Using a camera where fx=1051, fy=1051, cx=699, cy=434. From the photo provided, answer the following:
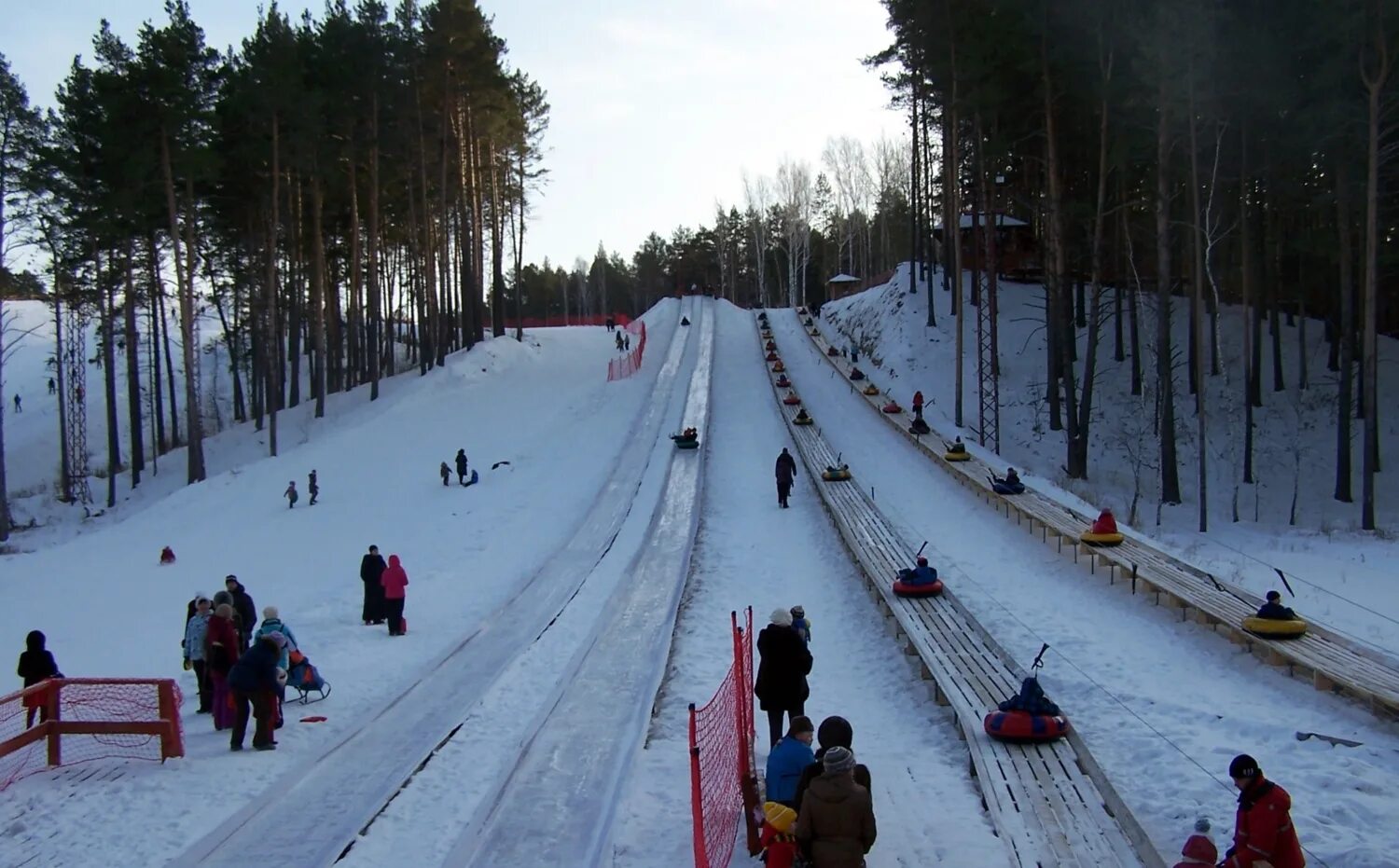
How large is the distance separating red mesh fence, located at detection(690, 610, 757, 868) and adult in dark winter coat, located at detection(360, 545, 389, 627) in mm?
8544

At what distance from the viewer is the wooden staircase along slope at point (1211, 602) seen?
1070 centimetres

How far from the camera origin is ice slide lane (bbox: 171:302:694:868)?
348 inches

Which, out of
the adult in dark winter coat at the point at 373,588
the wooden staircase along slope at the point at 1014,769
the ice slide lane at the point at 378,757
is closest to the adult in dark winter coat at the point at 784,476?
the ice slide lane at the point at 378,757

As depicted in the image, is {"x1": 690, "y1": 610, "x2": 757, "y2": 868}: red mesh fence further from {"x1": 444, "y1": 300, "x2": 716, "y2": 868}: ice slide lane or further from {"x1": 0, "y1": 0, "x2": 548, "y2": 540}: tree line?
{"x1": 0, "y1": 0, "x2": 548, "y2": 540}: tree line

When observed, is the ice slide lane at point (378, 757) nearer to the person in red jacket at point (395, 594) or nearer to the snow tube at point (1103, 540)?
the person in red jacket at point (395, 594)

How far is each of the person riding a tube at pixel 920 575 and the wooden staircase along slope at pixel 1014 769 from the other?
0.31 meters

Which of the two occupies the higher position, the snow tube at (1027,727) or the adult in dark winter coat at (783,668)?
the adult in dark winter coat at (783,668)

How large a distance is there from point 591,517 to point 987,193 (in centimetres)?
1857

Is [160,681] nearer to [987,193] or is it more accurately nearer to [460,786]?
[460,786]

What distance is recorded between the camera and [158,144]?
114 feet

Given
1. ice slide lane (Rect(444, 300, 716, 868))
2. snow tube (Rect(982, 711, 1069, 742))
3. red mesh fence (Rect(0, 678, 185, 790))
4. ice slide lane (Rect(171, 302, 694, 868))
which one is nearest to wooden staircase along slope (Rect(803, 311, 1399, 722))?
snow tube (Rect(982, 711, 1069, 742))

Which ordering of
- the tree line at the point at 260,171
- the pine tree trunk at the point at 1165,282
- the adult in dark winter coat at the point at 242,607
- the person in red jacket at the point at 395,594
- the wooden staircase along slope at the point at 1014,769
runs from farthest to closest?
the tree line at the point at 260,171, the pine tree trunk at the point at 1165,282, the person in red jacket at the point at 395,594, the adult in dark winter coat at the point at 242,607, the wooden staircase along slope at the point at 1014,769

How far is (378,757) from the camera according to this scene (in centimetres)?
1098

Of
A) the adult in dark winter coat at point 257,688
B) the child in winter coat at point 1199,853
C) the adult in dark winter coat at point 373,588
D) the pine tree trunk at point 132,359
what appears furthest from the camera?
the pine tree trunk at point 132,359
